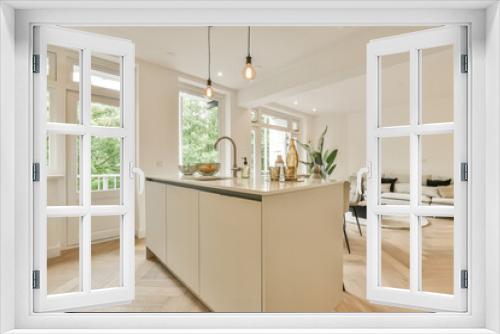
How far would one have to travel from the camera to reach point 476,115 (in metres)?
0.95

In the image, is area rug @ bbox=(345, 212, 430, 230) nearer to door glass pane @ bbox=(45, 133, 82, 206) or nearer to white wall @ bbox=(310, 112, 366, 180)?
white wall @ bbox=(310, 112, 366, 180)

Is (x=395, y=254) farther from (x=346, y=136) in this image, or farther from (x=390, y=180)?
(x=346, y=136)

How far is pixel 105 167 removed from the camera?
341cm

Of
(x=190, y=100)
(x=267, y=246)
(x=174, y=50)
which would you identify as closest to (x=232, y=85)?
(x=190, y=100)

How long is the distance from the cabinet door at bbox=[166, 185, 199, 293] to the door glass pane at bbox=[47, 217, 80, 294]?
93 centimetres

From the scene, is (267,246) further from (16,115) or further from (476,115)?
(16,115)

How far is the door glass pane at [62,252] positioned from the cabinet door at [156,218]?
0.72 meters

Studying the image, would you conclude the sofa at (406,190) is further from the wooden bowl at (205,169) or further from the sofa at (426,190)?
the wooden bowl at (205,169)

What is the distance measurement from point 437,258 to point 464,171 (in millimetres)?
2519

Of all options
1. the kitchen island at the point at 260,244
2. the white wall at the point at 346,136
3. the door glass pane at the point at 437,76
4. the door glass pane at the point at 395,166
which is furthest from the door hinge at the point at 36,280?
the white wall at the point at 346,136

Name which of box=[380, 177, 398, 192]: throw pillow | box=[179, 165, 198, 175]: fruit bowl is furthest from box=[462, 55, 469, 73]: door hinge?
box=[380, 177, 398, 192]: throw pillow

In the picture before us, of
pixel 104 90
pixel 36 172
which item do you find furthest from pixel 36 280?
pixel 104 90

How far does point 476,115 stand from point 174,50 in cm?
374

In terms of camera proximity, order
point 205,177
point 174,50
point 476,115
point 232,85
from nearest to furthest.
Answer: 1. point 476,115
2. point 205,177
3. point 174,50
4. point 232,85
